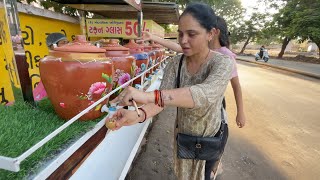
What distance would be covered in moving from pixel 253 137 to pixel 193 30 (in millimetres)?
2934

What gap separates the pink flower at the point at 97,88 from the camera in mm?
1340

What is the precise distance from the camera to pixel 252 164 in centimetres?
292

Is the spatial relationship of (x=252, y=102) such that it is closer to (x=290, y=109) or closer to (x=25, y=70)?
(x=290, y=109)

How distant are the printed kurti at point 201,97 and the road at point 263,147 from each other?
35.4 inches

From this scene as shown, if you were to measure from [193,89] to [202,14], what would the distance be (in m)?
0.43

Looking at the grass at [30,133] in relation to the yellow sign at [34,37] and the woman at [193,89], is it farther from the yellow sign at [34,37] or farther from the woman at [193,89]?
the yellow sign at [34,37]

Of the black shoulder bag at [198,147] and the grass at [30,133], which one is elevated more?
the grass at [30,133]

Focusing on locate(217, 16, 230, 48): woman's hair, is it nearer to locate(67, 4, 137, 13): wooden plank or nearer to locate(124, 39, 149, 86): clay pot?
locate(124, 39, 149, 86): clay pot

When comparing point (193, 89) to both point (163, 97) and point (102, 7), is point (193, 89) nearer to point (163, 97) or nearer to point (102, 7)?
point (163, 97)

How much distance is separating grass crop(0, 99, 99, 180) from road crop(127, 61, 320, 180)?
1.39 meters

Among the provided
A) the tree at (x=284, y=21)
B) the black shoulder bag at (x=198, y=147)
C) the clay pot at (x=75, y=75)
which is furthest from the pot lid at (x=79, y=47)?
the tree at (x=284, y=21)

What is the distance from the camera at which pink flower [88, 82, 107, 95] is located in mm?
1340

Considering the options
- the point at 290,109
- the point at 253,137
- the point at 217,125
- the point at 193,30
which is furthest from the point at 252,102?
the point at 193,30

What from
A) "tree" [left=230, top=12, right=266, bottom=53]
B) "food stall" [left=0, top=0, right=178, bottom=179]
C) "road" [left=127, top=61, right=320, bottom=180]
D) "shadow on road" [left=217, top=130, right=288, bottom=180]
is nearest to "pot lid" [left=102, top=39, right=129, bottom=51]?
"food stall" [left=0, top=0, right=178, bottom=179]
